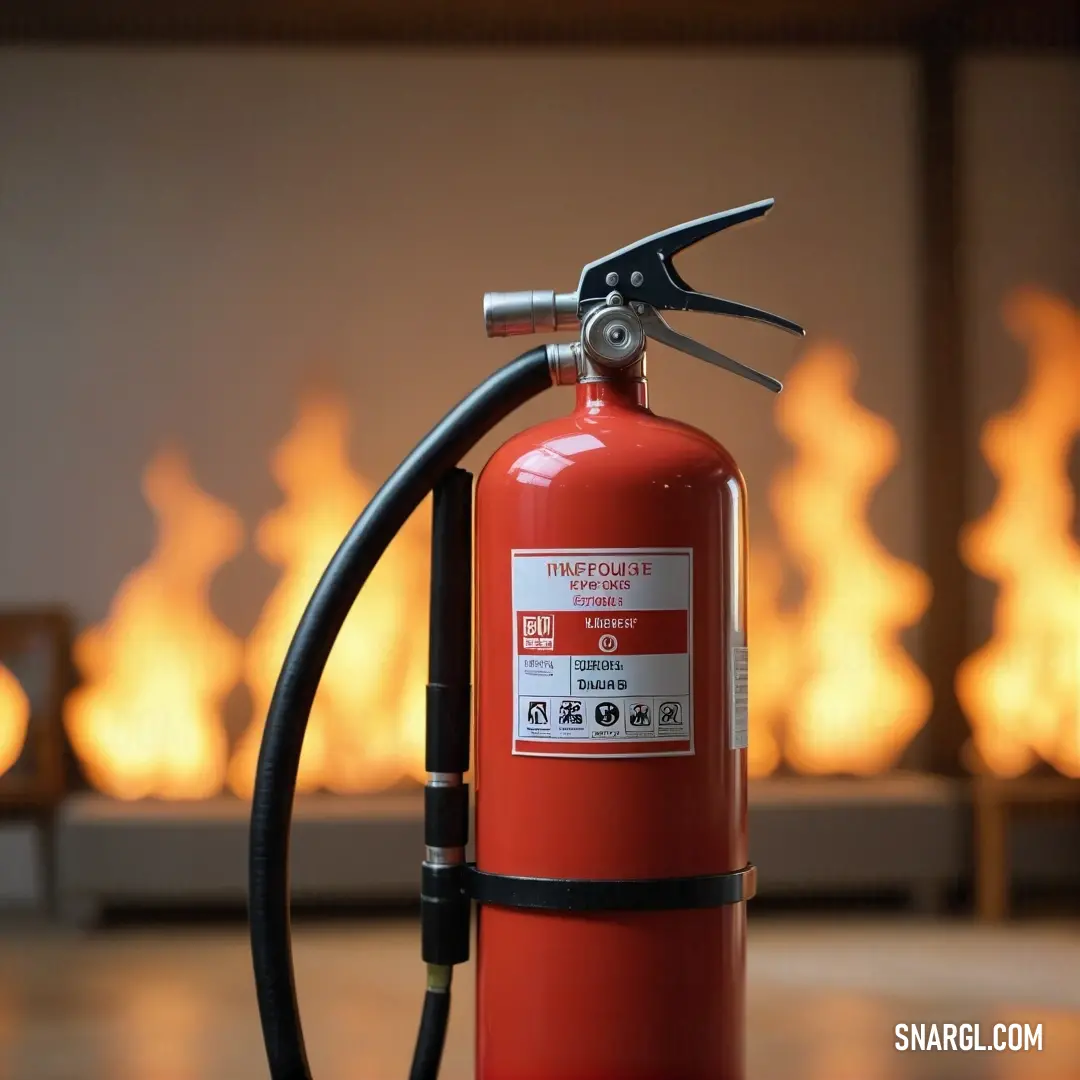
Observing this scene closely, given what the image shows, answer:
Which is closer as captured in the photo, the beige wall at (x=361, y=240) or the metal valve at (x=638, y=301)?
the metal valve at (x=638, y=301)

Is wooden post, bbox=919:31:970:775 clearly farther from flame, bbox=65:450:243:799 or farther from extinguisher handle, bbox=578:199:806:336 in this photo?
extinguisher handle, bbox=578:199:806:336

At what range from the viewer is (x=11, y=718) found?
346cm

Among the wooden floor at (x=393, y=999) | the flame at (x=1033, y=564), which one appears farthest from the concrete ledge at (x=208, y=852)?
the flame at (x=1033, y=564)

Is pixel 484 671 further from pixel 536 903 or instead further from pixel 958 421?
pixel 958 421

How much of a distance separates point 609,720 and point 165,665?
2551 millimetres

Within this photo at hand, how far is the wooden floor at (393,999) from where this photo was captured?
217cm

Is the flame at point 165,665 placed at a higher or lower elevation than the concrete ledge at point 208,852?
higher

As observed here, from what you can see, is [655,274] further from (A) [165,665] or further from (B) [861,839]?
(A) [165,665]

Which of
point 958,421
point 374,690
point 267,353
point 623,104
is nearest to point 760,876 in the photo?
point 374,690

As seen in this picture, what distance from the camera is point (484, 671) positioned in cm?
133

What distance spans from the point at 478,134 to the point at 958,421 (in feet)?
5.09

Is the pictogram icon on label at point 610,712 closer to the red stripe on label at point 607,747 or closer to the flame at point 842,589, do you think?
the red stripe on label at point 607,747

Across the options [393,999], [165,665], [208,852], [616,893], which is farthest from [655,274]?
[165,665]

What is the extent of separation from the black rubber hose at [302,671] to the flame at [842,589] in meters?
2.38
